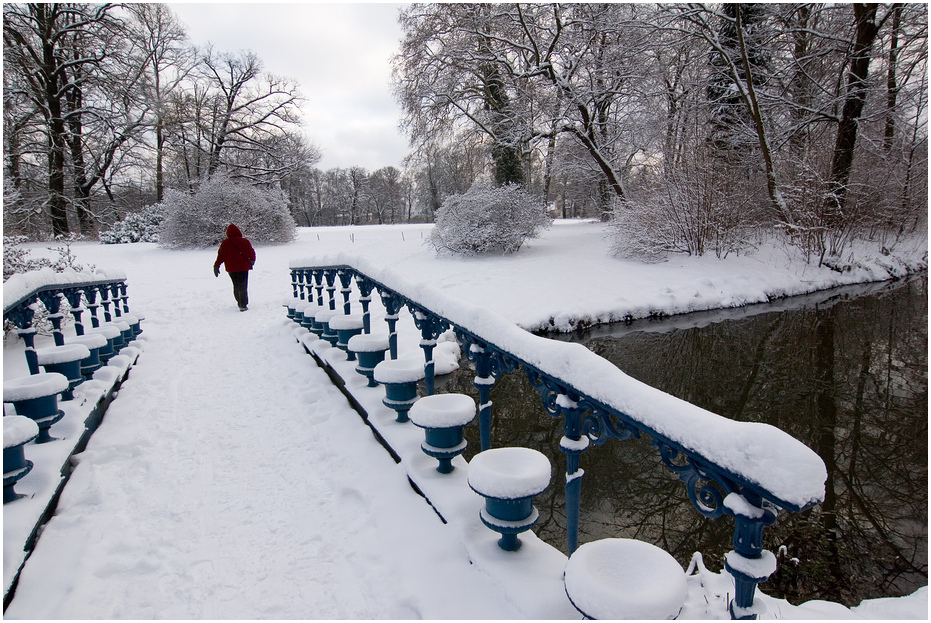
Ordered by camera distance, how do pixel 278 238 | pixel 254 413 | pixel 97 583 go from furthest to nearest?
pixel 278 238
pixel 254 413
pixel 97 583

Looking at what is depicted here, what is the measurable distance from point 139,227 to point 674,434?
25.6 metres

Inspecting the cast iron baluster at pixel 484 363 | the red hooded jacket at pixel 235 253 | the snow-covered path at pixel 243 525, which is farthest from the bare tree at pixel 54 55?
the cast iron baluster at pixel 484 363

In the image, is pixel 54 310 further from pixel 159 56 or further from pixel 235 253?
pixel 159 56

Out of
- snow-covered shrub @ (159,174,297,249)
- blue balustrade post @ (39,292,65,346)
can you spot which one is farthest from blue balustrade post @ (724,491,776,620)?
snow-covered shrub @ (159,174,297,249)

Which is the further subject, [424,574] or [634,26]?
[634,26]

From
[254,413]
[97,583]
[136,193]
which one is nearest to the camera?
[97,583]

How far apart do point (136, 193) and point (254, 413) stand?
2744 centimetres

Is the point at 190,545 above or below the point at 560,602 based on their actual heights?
below

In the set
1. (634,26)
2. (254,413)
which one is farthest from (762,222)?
(254,413)

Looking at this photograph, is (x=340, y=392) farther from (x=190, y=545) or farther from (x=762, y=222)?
(x=762, y=222)

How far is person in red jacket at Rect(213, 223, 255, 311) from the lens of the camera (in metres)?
7.91

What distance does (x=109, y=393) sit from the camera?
390cm

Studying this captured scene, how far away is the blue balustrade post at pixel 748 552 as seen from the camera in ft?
3.92

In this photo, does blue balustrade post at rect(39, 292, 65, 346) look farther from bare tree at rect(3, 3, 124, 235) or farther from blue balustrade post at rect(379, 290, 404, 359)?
bare tree at rect(3, 3, 124, 235)
